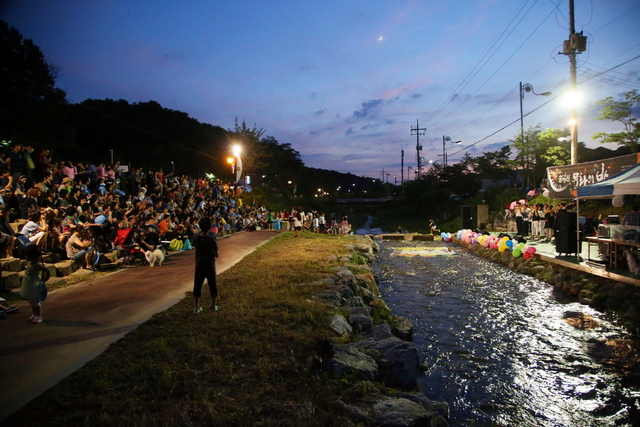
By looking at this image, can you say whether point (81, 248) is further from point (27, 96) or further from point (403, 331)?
point (27, 96)

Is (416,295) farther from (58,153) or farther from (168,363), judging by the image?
(58,153)

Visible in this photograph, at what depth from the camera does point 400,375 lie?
200 inches

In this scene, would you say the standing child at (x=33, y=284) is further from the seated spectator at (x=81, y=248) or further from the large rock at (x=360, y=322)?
the large rock at (x=360, y=322)

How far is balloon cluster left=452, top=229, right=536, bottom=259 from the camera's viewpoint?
1522cm

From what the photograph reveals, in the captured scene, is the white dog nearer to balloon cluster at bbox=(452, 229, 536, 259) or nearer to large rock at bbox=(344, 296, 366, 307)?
large rock at bbox=(344, 296, 366, 307)

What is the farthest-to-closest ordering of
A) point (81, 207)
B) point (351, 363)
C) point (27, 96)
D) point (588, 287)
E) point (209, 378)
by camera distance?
point (27, 96), point (81, 207), point (588, 287), point (351, 363), point (209, 378)

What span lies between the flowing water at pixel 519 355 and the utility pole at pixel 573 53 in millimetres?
8354

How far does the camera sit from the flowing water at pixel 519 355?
16.7 feet

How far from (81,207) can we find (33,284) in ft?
22.4

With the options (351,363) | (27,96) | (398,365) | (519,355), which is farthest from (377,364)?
(27,96)

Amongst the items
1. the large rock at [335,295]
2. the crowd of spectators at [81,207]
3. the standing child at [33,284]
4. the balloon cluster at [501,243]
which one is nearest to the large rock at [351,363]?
the large rock at [335,295]

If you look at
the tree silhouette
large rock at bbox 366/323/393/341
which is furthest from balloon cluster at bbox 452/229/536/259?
the tree silhouette

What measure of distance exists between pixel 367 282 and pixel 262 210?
20032 millimetres

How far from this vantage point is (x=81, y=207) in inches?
472
